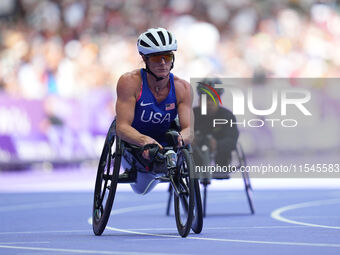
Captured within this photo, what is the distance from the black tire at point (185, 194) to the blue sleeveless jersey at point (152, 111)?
557 millimetres

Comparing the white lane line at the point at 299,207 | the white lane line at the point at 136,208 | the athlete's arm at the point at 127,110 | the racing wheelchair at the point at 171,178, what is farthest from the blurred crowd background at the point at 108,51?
the athlete's arm at the point at 127,110

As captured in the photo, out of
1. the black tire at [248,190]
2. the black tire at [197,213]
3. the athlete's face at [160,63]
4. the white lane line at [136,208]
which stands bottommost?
the white lane line at [136,208]

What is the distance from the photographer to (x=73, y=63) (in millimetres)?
20984

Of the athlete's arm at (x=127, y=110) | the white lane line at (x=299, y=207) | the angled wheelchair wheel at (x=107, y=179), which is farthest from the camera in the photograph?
the white lane line at (x=299, y=207)

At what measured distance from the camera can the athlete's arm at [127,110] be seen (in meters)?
7.66

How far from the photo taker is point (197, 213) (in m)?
7.29

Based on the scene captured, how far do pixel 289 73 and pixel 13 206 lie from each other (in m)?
10.9

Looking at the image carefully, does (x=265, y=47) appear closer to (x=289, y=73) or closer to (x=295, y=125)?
(x=289, y=73)

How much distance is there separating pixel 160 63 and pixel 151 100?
33 cm

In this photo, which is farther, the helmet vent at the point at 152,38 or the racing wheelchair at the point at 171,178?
the helmet vent at the point at 152,38

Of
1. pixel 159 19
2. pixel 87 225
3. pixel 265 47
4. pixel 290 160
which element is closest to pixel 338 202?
pixel 87 225

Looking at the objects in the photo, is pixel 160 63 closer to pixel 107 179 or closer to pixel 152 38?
pixel 152 38

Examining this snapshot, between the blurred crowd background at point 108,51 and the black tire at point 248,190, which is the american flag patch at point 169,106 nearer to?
the black tire at point 248,190

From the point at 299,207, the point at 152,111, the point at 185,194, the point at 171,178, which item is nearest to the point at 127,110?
the point at 152,111
